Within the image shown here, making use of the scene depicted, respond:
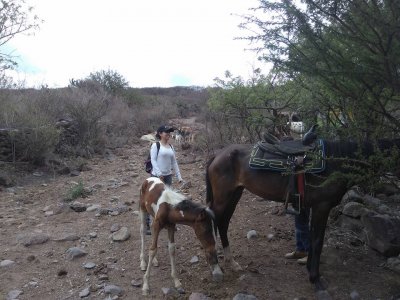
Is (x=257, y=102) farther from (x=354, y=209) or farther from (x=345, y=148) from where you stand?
(x=345, y=148)

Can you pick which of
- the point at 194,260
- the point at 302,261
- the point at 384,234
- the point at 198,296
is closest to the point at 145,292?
the point at 198,296

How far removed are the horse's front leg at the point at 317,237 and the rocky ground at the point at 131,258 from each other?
0.16 meters

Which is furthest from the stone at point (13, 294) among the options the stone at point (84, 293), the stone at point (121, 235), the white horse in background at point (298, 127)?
the white horse in background at point (298, 127)

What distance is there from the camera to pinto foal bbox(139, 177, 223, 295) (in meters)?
4.52

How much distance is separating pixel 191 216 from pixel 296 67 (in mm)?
2139

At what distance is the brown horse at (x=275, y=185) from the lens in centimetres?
441

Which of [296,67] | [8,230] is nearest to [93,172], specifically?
[8,230]

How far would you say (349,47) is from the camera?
12.0ft

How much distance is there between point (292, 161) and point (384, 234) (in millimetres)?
1773

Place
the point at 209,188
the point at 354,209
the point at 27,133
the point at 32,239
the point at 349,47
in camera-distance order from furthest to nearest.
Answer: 1. the point at 27,133
2. the point at 32,239
3. the point at 354,209
4. the point at 209,188
5. the point at 349,47

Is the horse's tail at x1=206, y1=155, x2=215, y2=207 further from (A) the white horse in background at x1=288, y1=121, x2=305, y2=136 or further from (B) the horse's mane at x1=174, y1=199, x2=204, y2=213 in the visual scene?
(A) the white horse in background at x1=288, y1=121, x2=305, y2=136

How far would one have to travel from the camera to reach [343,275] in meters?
4.78

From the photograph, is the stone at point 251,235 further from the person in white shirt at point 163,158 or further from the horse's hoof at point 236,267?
the person in white shirt at point 163,158

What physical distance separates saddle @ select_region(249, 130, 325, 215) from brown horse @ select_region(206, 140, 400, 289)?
83 millimetres
